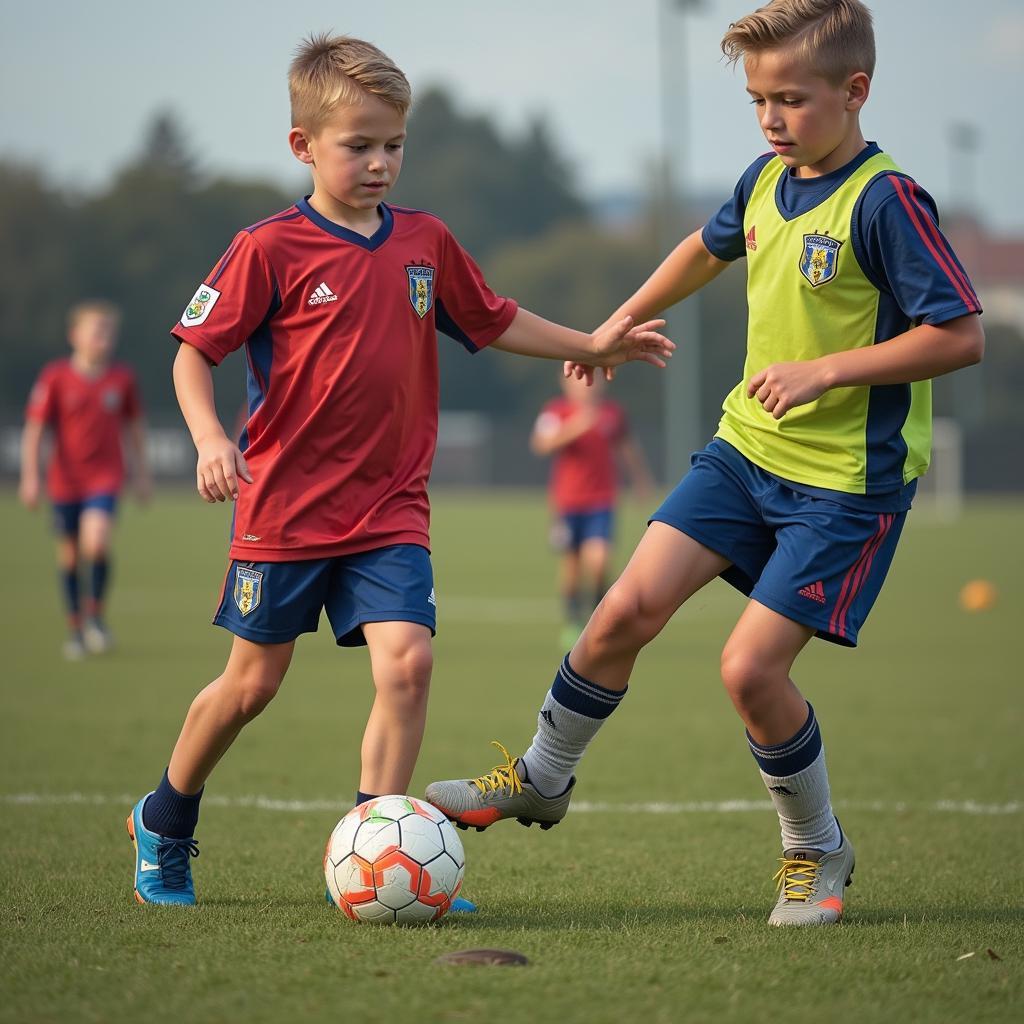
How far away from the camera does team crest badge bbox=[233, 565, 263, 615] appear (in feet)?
13.2

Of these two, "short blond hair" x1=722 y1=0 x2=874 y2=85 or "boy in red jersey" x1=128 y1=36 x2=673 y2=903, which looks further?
"boy in red jersey" x1=128 y1=36 x2=673 y2=903

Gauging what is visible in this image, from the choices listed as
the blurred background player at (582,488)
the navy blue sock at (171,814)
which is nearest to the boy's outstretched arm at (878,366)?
the navy blue sock at (171,814)

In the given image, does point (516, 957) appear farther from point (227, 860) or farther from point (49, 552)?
point (49, 552)

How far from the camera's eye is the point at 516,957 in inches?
135

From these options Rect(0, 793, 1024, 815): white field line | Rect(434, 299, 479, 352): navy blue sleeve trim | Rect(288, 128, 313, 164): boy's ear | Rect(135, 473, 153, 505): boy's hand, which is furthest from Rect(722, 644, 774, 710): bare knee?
Rect(135, 473, 153, 505): boy's hand

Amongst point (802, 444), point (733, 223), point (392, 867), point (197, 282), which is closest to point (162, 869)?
point (392, 867)

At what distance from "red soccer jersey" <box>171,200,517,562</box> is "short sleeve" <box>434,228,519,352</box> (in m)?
0.19

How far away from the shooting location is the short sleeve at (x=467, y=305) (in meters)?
4.34

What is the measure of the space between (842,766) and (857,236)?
347 centimetres

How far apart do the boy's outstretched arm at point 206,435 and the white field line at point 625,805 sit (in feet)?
7.02

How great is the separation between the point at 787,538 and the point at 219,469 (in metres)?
1.39

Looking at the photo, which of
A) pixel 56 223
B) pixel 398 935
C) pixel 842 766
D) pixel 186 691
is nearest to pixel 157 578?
pixel 186 691

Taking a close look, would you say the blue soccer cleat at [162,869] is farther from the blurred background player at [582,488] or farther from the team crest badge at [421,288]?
the blurred background player at [582,488]

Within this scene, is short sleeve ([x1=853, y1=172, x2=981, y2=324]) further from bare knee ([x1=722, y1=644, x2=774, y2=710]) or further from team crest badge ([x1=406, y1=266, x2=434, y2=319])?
team crest badge ([x1=406, y1=266, x2=434, y2=319])
